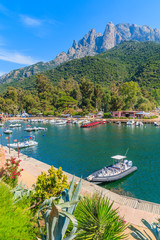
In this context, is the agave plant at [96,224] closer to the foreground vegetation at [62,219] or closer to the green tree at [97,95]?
the foreground vegetation at [62,219]

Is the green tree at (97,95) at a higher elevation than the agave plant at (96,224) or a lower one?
higher

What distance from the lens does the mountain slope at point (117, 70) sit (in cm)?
12644

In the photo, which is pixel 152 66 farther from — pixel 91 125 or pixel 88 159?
pixel 88 159

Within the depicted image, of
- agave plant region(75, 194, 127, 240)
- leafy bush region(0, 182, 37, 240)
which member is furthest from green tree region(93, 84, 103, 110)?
leafy bush region(0, 182, 37, 240)

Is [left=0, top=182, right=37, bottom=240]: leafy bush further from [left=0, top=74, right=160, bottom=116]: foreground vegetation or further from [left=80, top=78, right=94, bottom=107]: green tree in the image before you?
[left=80, top=78, right=94, bottom=107]: green tree

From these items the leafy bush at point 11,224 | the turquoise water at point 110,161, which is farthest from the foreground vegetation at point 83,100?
the leafy bush at point 11,224

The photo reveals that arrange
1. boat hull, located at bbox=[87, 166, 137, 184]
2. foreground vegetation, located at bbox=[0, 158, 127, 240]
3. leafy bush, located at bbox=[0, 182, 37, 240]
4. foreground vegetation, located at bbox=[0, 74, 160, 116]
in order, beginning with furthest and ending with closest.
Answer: foreground vegetation, located at bbox=[0, 74, 160, 116] → boat hull, located at bbox=[87, 166, 137, 184] → foreground vegetation, located at bbox=[0, 158, 127, 240] → leafy bush, located at bbox=[0, 182, 37, 240]

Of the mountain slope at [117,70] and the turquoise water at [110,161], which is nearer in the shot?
the turquoise water at [110,161]

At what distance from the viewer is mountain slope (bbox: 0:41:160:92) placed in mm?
126438

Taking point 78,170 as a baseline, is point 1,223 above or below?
above

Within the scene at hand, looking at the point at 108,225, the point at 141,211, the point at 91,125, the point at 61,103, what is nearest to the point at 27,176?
the point at 141,211

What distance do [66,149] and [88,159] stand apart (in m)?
7.24

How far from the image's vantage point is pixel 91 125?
59781 mm

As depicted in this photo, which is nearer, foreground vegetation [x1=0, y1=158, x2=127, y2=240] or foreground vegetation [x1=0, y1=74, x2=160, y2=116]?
foreground vegetation [x1=0, y1=158, x2=127, y2=240]
